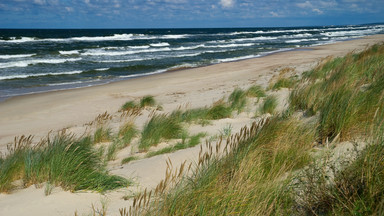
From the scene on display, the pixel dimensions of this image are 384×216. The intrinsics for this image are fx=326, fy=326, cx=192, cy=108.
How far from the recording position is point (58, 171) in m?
3.69

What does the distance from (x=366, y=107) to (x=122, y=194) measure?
131 inches

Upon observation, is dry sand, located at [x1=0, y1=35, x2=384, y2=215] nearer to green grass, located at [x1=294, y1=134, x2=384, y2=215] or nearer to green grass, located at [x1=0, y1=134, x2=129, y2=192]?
A: green grass, located at [x1=0, y1=134, x2=129, y2=192]

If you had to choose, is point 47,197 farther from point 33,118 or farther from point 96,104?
point 96,104

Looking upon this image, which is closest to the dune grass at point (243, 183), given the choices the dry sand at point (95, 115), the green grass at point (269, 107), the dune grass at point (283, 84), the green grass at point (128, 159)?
the dry sand at point (95, 115)

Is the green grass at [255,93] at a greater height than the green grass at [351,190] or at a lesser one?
lesser

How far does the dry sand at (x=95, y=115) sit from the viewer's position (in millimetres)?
3301

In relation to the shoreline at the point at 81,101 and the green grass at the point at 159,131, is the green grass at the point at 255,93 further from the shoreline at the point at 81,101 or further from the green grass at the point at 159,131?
the green grass at the point at 159,131

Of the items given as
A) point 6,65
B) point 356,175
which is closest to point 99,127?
point 356,175

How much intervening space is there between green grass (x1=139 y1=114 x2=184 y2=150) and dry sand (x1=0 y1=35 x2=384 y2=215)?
1.10ft

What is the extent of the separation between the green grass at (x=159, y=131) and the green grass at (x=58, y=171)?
164 cm

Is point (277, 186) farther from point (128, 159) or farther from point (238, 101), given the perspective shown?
point (238, 101)

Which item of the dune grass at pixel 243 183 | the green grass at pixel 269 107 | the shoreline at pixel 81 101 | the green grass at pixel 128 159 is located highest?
the dune grass at pixel 243 183

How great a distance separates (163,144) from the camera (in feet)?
19.2

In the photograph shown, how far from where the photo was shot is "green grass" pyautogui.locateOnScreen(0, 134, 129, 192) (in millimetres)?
3609
